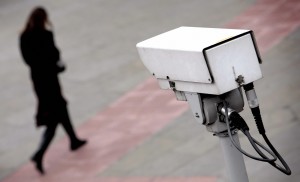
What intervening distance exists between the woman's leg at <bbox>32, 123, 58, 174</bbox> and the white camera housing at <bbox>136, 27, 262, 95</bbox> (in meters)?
5.63

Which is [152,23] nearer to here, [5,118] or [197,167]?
[5,118]

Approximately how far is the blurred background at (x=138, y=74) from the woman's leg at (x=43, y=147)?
56 centimetres

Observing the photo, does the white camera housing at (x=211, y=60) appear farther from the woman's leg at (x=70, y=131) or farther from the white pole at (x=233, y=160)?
the woman's leg at (x=70, y=131)

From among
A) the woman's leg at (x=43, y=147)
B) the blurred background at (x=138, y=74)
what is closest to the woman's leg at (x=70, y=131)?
the woman's leg at (x=43, y=147)

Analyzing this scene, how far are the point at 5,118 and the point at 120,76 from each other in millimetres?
1953

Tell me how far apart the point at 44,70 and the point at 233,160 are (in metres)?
5.79

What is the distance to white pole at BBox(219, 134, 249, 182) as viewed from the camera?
4211mm

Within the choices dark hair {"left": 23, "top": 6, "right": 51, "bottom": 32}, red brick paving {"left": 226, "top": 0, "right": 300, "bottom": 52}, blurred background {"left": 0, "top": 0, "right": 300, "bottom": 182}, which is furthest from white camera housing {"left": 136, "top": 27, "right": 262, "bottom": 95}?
red brick paving {"left": 226, "top": 0, "right": 300, "bottom": 52}

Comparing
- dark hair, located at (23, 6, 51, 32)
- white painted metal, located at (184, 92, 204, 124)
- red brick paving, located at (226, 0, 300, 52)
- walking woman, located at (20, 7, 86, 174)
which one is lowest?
red brick paving, located at (226, 0, 300, 52)

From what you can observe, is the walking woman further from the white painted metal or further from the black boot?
the white painted metal

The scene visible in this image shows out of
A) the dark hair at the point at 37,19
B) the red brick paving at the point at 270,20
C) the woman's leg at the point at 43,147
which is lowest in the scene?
the red brick paving at the point at 270,20

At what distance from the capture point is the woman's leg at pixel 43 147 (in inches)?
378

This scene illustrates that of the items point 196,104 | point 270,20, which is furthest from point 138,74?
point 196,104

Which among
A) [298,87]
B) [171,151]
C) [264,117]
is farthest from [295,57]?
[171,151]
